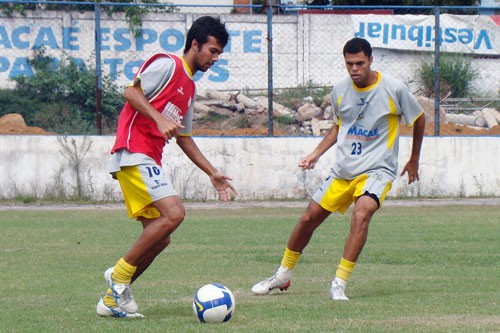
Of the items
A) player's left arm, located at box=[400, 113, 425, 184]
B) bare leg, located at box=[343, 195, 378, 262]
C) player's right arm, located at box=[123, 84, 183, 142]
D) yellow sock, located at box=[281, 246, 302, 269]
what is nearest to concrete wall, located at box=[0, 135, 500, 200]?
player's left arm, located at box=[400, 113, 425, 184]

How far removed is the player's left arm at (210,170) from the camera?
7.31 m

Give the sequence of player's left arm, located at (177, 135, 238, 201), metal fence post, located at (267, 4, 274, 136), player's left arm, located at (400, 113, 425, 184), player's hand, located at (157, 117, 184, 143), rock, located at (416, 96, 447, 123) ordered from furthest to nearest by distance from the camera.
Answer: rock, located at (416, 96, 447, 123) → metal fence post, located at (267, 4, 274, 136) → player's left arm, located at (400, 113, 425, 184) → player's left arm, located at (177, 135, 238, 201) → player's hand, located at (157, 117, 184, 143)

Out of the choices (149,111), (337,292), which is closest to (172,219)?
(149,111)

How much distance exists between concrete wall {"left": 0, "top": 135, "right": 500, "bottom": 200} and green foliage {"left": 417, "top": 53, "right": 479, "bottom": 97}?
64.1 inches

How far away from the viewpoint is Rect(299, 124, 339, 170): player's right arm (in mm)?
8688

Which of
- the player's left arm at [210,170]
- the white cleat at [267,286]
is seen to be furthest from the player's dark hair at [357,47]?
the white cleat at [267,286]

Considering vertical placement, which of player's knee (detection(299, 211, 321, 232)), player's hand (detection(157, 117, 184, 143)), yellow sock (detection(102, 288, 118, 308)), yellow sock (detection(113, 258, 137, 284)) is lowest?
yellow sock (detection(102, 288, 118, 308))

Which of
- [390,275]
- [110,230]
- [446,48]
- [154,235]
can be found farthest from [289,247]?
[446,48]

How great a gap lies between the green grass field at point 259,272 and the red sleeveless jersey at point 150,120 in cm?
120

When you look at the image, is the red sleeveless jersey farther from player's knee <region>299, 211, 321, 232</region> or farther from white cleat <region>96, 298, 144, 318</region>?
player's knee <region>299, 211, 321, 232</region>

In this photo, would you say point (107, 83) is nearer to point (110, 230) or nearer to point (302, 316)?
point (110, 230)

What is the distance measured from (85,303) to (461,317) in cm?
286

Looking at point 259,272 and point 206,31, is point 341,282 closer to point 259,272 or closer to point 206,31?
point 259,272

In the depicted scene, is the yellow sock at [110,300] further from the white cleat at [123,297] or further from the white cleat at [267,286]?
the white cleat at [267,286]
